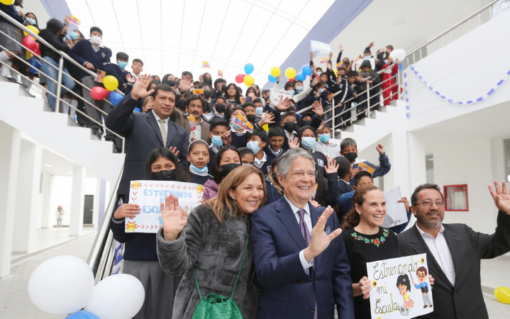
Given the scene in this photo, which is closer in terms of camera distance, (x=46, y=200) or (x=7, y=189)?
(x=7, y=189)

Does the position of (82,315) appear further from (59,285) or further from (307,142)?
(307,142)

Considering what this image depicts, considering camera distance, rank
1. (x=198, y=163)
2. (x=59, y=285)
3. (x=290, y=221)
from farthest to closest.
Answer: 1. (x=198, y=163)
2. (x=290, y=221)
3. (x=59, y=285)

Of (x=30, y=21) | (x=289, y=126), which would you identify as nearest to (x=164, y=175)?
(x=289, y=126)

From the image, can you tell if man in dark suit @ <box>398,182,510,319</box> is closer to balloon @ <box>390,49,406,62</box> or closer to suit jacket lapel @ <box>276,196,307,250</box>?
suit jacket lapel @ <box>276,196,307,250</box>

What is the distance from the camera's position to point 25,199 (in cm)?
949

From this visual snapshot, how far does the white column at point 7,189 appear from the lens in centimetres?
677

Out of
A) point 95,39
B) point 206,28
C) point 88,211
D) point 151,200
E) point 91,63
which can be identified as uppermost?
point 206,28

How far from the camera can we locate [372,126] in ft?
27.0

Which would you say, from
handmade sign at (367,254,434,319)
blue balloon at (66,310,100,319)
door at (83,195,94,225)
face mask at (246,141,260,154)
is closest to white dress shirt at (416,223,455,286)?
handmade sign at (367,254,434,319)

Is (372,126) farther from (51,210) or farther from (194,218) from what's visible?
(51,210)

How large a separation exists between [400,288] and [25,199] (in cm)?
1065

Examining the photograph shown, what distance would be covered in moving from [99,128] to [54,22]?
1.87 m

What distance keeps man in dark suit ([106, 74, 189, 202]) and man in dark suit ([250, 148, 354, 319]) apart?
1460mm

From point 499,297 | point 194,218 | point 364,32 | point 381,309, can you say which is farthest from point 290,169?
point 364,32
